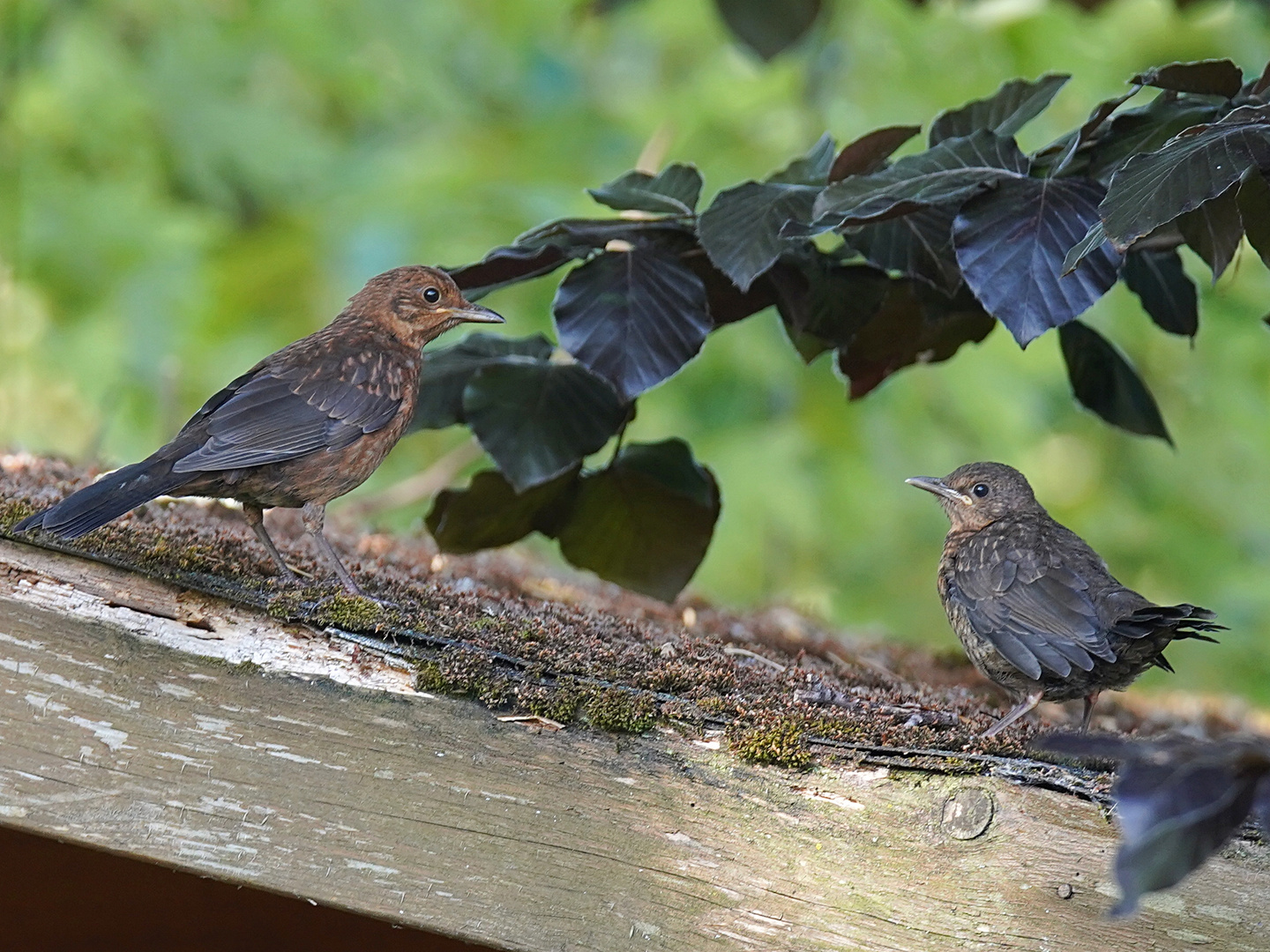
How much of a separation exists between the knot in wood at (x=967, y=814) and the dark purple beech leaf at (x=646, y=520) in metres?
1.08

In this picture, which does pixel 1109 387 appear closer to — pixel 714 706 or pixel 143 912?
pixel 714 706

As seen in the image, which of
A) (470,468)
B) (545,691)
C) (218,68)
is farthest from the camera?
(218,68)

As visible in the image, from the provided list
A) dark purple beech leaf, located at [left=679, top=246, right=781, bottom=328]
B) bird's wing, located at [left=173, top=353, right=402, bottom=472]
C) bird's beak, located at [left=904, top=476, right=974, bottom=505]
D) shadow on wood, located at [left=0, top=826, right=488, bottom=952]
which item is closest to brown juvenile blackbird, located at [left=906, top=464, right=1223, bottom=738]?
bird's beak, located at [left=904, top=476, right=974, bottom=505]

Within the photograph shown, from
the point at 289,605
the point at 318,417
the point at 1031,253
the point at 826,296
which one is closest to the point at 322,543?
the point at 318,417

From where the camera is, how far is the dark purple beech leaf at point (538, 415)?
242 cm

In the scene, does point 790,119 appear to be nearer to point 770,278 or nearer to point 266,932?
point 770,278

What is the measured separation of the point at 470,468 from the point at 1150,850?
16.4ft

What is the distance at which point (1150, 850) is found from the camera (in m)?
1.02

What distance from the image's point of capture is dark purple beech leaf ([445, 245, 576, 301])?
7.41 feet

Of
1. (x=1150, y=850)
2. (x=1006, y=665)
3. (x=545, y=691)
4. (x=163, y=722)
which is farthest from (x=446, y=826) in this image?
→ (x=1006, y=665)

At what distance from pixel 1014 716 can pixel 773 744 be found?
602 mm

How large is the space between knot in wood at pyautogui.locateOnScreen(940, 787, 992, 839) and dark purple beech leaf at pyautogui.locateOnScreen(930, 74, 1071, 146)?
1109 mm

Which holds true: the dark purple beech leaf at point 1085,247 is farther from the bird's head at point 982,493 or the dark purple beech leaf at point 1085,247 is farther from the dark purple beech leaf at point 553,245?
the bird's head at point 982,493

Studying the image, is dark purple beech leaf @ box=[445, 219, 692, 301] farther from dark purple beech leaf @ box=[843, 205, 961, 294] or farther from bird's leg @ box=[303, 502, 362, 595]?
bird's leg @ box=[303, 502, 362, 595]
